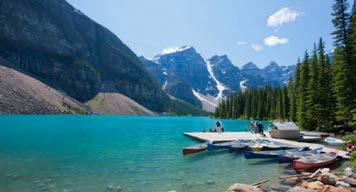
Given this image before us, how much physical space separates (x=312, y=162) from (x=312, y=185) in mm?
8457

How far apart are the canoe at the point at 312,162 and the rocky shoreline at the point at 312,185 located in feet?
10.0

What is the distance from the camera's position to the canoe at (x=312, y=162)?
89.9 feet

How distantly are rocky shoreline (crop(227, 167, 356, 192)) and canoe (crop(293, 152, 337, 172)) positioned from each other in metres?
3.05

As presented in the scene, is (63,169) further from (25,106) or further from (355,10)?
(25,106)

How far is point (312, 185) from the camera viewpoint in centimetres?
1978

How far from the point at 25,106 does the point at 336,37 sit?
573 ft

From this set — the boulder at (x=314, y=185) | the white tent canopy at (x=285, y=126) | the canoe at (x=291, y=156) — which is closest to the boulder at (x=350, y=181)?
the boulder at (x=314, y=185)

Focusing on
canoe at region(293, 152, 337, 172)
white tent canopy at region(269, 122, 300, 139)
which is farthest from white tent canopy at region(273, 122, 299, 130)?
canoe at region(293, 152, 337, 172)

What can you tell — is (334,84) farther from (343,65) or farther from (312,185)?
(312,185)

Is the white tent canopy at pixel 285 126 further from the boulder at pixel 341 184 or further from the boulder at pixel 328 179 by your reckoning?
the boulder at pixel 341 184

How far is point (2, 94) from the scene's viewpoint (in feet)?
587

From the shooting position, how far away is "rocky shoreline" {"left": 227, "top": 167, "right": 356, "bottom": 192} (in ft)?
60.0

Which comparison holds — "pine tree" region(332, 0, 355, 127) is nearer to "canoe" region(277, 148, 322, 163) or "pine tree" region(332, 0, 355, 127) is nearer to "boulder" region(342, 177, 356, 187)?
"canoe" region(277, 148, 322, 163)

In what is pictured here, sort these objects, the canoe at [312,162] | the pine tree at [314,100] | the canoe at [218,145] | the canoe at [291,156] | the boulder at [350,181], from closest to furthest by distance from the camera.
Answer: the boulder at [350,181]
the canoe at [312,162]
the canoe at [291,156]
the canoe at [218,145]
the pine tree at [314,100]
